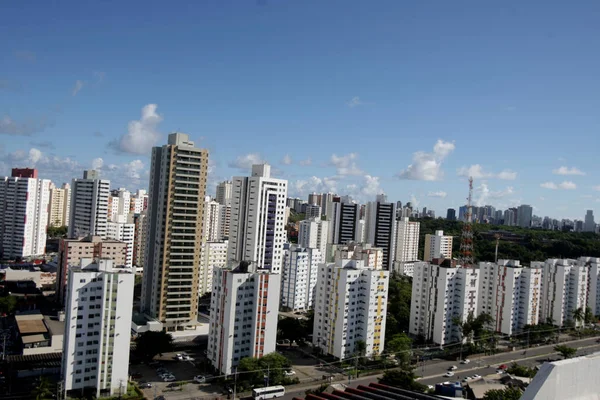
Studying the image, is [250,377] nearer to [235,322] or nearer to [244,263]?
[235,322]

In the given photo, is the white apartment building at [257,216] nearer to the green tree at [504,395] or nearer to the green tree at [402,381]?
the green tree at [402,381]

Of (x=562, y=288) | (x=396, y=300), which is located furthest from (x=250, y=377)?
(x=562, y=288)

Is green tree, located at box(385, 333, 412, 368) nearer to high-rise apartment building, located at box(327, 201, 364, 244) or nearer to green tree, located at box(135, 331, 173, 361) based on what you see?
green tree, located at box(135, 331, 173, 361)

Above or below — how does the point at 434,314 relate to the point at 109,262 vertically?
below

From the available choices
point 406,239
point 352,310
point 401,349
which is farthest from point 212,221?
point 401,349

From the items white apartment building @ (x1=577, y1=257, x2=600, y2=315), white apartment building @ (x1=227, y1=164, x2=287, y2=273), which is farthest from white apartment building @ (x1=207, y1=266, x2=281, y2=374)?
white apartment building @ (x1=577, y1=257, x2=600, y2=315)

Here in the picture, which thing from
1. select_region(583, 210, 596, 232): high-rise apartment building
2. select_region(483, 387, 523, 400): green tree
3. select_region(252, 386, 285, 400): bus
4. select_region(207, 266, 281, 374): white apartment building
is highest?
select_region(583, 210, 596, 232): high-rise apartment building

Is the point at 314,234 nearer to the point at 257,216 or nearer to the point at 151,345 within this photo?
the point at 257,216
